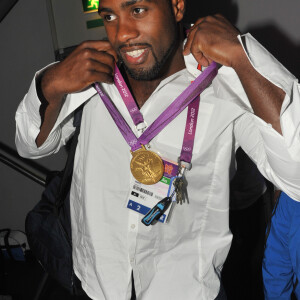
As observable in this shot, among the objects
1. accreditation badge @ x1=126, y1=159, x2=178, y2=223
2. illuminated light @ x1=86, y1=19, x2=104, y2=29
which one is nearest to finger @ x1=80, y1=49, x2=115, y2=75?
accreditation badge @ x1=126, y1=159, x2=178, y2=223

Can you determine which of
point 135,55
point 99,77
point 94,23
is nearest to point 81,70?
point 99,77

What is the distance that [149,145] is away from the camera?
4.44ft

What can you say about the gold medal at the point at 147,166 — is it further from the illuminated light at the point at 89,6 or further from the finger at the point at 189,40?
the illuminated light at the point at 89,6

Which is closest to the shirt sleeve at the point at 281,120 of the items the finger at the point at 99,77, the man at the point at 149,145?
the man at the point at 149,145

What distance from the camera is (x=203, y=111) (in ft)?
4.34

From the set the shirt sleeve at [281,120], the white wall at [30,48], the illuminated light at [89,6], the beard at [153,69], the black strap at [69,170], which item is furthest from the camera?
the illuminated light at [89,6]

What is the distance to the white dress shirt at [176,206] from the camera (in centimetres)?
131

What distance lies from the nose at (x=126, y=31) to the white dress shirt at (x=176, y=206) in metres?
0.22

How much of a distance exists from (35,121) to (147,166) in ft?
1.50

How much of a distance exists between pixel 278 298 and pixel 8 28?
8.43ft

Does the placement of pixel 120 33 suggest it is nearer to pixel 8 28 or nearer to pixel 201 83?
pixel 201 83

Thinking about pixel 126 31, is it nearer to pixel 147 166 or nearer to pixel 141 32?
pixel 141 32

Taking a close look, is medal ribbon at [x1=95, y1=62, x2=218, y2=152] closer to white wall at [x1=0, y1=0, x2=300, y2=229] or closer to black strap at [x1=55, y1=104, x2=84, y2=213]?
black strap at [x1=55, y1=104, x2=84, y2=213]

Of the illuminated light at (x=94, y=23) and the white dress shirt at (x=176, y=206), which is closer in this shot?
the white dress shirt at (x=176, y=206)
